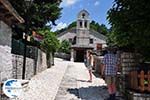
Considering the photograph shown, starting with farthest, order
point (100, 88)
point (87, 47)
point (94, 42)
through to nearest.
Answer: point (94, 42) < point (87, 47) < point (100, 88)

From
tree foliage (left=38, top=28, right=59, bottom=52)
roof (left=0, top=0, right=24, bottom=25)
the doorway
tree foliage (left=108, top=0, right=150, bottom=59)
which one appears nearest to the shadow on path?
tree foliage (left=108, top=0, right=150, bottom=59)

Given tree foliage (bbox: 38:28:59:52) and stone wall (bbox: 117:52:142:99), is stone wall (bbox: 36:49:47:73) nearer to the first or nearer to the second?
tree foliage (bbox: 38:28:59:52)

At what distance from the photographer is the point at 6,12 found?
36.1 feet

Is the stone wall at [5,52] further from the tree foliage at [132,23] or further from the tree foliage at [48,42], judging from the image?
the tree foliage at [48,42]

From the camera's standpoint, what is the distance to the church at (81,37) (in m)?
60.6

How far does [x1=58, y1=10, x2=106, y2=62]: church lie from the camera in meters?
60.6

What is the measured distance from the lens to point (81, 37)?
209 ft

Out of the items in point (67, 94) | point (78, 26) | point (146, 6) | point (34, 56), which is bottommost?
point (67, 94)

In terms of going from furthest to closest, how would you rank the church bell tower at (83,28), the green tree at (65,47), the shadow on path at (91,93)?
the church bell tower at (83,28) < the green tree at (65,47) < the shadow on path at (91,93)

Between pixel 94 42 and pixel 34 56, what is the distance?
4484 cm

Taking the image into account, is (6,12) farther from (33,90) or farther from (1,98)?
(33,90)

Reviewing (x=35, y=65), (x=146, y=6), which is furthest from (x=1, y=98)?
(x=35, y=65)

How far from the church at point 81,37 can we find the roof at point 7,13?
4584 centimetres

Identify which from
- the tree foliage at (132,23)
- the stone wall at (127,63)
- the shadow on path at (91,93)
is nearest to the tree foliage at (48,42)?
the shadow on path at (91,93)
